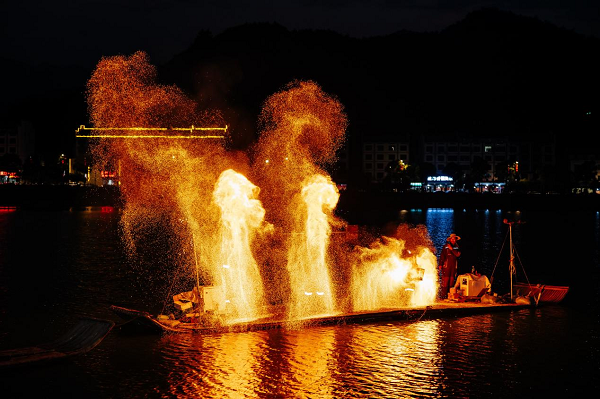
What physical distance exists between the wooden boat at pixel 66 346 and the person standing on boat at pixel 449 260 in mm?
11672

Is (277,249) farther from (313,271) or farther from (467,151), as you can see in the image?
(467,151)

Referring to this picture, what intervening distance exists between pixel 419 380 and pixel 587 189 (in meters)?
135

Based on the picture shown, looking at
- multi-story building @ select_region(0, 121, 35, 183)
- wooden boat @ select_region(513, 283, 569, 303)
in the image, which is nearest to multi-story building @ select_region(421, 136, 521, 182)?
multi-story building @ select_region(0, 121, 35, 183)

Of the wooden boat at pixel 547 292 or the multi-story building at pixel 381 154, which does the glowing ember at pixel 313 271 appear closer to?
the wooden boat at pixel 547 292

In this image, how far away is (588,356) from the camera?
19078 millimetres

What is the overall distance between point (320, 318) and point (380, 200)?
100 metres

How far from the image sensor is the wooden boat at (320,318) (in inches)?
759

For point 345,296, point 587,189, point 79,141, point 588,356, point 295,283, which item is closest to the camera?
point 588,356

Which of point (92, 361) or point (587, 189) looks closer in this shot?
point (92, 361)

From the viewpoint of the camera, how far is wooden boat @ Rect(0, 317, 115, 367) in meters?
16.4

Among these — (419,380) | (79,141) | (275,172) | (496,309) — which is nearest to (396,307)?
(496,309)

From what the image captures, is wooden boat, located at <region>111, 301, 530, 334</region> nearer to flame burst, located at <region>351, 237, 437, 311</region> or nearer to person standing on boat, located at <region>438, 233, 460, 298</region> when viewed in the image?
flame burst, located at <region>351, 237, 437, 311</region>

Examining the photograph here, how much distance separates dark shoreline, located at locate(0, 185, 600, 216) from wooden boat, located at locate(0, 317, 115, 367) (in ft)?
293

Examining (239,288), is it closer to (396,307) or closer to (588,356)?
(396,307)
